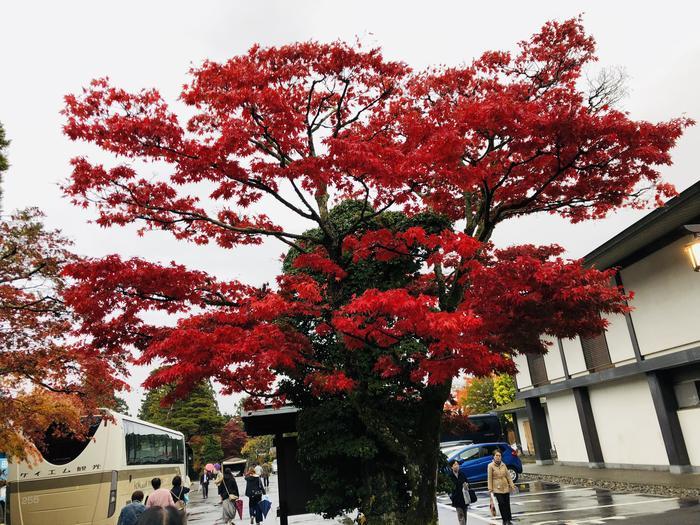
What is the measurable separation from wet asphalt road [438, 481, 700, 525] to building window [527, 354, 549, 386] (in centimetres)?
1041

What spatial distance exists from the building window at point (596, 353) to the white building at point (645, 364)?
4 centimetres

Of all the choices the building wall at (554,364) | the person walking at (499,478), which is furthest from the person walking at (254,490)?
the building wall at (554,364)

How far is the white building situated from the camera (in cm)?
1585

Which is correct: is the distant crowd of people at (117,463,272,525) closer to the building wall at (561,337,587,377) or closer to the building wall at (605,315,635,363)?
the building wall at (605,315,635,363)

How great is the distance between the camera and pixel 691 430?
16797mm

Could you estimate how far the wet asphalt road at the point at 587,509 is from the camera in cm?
1067

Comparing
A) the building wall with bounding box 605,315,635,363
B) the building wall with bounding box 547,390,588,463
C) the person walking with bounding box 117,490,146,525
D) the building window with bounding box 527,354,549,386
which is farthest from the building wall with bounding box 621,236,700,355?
the person walking with bounding box 117,490,146,525

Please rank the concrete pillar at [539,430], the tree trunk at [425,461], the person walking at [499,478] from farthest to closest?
1. the concrete pillar at [539,430]
2. the person walking at [499,478]
3. the tree trunk at [425,461]

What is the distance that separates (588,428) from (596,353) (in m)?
3.56

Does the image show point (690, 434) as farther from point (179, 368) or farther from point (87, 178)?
point (87, 178)

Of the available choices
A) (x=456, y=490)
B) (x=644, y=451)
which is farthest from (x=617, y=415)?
(x=456, y=490)

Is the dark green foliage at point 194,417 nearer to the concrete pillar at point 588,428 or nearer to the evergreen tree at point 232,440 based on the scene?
the evergreen tree at point 232,440

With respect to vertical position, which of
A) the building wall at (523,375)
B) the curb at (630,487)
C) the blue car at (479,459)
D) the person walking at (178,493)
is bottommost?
the curb at (630,487)

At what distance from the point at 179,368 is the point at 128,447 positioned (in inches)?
431
